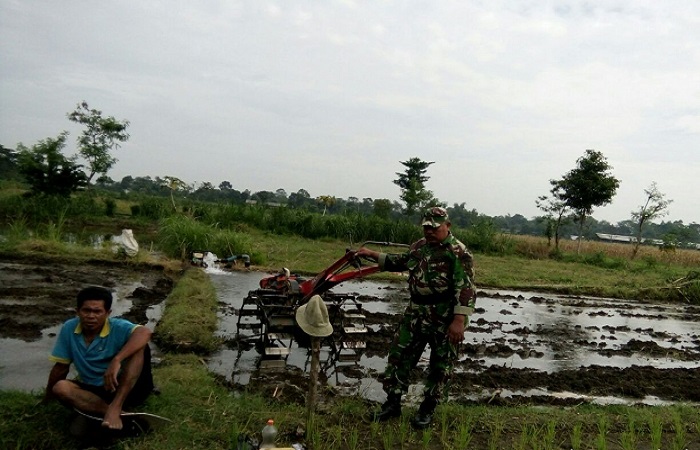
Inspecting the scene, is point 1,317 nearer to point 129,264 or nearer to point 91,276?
point 91,276

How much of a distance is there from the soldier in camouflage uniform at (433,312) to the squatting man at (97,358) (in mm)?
2046

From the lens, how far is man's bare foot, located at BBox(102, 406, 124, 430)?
349 cm

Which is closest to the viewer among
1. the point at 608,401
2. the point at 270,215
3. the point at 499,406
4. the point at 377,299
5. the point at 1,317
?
the point at 499,406

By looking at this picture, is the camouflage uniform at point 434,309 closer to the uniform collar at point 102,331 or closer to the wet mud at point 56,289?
the uniform collar at point 102,331

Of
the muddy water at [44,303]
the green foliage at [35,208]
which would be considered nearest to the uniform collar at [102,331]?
the muddy water at [44,303]

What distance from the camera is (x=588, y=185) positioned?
75.5 feet

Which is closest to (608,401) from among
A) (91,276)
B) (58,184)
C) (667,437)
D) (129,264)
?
(667,437)

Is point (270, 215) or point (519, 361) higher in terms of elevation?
point (270, 215)

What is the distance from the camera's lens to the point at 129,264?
1230 centimetres

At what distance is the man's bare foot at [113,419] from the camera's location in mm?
3488

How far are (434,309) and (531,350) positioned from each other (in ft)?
13.9

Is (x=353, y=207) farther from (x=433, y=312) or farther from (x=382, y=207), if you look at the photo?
(x=433, y=312)

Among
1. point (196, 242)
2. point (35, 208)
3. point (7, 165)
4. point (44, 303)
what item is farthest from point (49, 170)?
point (7, 165)

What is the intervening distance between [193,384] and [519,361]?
461 centimetres
